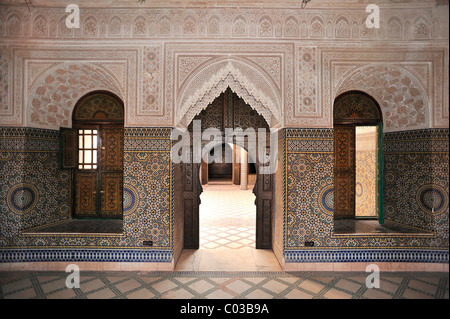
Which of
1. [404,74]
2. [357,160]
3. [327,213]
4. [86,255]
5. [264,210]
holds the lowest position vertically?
[86,255]

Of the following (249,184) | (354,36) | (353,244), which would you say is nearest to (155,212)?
(353,244)

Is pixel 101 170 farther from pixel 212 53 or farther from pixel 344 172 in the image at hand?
pixel 344 172

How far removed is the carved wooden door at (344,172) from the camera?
3615mm

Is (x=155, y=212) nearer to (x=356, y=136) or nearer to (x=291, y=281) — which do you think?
(x=291, y=281)

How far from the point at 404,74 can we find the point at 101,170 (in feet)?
13.3

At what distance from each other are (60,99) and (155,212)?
1.91 metres

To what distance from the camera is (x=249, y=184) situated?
10898mm

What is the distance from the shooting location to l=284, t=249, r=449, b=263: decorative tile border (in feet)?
8.97

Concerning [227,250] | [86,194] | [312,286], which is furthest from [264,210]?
→ [86,194]

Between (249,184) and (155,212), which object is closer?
(155,212)

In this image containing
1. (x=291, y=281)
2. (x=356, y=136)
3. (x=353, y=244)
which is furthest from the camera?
(x=356, y=136)

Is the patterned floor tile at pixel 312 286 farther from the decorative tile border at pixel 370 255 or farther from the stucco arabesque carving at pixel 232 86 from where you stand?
the stucco arabesque carving at pixel 232 86

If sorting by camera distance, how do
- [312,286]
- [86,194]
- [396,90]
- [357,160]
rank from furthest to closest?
1. [357,160]
2. [86,194]
3. [396,90]
4. [312,286]

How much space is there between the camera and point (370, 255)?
2736 mm
